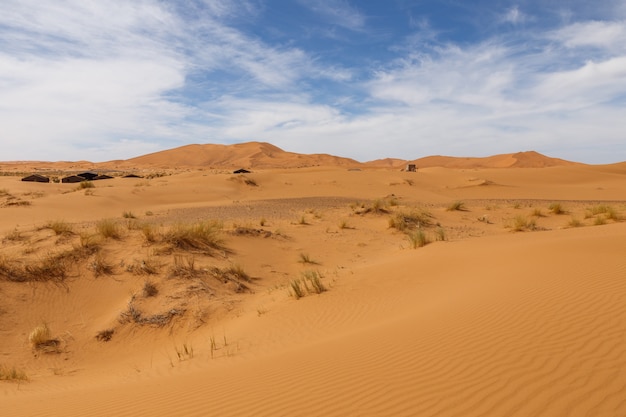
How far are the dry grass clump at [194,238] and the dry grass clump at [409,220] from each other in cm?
695

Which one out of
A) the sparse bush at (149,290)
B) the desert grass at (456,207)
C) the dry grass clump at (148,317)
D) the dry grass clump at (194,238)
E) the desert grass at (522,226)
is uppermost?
the desert grass at (456,207)

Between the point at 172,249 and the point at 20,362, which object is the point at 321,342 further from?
the point at 172,249

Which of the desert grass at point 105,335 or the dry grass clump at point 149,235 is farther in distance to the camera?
the dry grass clump at point 149,235

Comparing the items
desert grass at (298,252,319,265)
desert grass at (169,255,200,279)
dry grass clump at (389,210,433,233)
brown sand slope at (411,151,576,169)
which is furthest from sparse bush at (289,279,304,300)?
brown sand slope at (411,151,576,169)

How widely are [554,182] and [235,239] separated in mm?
37272

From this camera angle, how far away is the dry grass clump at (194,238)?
38.3 ft

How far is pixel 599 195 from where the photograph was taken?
102 feet

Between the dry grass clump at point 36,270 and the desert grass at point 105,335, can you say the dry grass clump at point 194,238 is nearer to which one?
the dry grass clump at point 36,270

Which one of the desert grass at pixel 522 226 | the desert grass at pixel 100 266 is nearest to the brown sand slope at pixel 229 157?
the desert grass at pixel 522 226

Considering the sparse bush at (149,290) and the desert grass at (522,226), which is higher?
the desert grass at (522,226)

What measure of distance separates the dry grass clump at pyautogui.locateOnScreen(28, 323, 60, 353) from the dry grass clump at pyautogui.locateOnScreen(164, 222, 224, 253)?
12.9 ft

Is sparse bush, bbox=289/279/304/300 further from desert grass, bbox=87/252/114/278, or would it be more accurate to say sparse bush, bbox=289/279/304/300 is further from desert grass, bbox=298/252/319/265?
desert grass, bbox=87/252/114/278

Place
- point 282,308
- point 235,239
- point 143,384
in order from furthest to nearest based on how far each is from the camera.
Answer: point 235,239 < point 282,308 < point 143,384

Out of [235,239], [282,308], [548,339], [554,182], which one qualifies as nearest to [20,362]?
[282,308]
